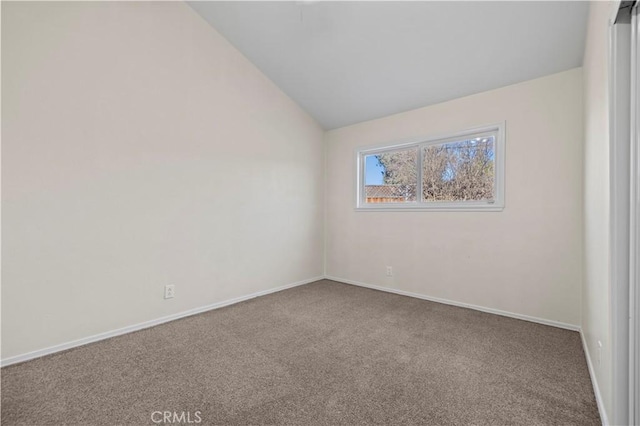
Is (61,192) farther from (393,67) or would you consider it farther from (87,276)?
(393,67)

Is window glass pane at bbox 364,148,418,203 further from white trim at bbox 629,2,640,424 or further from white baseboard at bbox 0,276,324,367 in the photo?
white trim at bbox 629,2,640,424

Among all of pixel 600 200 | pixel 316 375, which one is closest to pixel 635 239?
pixel 600 200

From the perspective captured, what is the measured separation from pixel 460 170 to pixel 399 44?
145cm

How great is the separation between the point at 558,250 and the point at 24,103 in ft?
13.7

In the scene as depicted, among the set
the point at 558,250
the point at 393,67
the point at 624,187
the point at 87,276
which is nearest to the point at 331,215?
the point at 393,67

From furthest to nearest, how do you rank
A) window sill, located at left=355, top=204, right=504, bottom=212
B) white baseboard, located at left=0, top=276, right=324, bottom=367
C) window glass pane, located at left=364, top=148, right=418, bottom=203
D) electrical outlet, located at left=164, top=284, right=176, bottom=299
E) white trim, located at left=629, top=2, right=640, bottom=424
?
window glass pane, located at left=364, top=148, right=418, bottom=203 < window sill, located at left=355, top=204, right=504, bottom=212 < electrical outlet, located at left=164, top=284, right=176, bottom=299 < white baseboard, located at left=0, top=276, right=324, bottom=367 < white trim, located at left=629, top=2, right=640, bottom=424

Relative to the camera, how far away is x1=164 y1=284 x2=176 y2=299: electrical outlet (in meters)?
2.58

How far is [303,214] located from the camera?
393cm

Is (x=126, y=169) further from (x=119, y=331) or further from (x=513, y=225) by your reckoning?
(x=513, y=225)

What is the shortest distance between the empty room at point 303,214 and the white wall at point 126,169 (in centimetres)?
1

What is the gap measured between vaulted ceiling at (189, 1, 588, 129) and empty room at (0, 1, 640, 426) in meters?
0.02

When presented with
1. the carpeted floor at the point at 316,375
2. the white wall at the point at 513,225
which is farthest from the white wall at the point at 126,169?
the white wall at the point at 513,225

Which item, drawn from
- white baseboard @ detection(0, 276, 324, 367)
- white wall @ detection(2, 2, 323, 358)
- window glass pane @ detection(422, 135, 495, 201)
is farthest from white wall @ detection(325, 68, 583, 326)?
white baseboard @ detection(0, 276, 324, 367)

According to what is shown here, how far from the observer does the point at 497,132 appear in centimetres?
281
